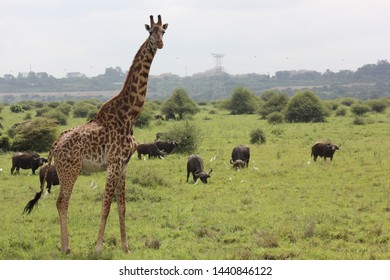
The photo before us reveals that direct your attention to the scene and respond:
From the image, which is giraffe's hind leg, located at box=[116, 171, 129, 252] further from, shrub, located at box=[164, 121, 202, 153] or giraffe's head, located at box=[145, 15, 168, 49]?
shrub, located at box=[164, 121, 202, 153]

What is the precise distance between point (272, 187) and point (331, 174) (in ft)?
12.6

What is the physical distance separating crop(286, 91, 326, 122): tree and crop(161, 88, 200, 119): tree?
12068mm

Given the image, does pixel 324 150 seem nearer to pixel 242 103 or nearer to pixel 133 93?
pixel 133 93

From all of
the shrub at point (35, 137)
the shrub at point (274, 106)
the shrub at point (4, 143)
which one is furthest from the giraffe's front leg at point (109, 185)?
the shrub at point (274, 106)

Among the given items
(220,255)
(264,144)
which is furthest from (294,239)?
(264,144)

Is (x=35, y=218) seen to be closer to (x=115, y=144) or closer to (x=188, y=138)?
(x=115, y=144)

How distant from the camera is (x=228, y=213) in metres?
14.1

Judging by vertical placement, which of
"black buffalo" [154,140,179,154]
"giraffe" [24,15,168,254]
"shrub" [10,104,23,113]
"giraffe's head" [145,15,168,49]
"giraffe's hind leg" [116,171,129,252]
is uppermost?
"giraffe's head" [145,15,168,49]

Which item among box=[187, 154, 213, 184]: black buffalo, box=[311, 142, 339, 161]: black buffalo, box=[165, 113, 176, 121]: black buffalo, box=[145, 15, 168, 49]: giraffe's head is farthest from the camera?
box=[165, 113, 176, 121]: black buffalo

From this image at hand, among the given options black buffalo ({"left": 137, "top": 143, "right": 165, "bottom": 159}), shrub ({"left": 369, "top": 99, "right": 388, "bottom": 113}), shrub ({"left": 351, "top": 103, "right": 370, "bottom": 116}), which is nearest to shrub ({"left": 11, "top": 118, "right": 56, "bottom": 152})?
black buffalo ({"left": 137, "top": 143, "right": 165, "bottom": 159})

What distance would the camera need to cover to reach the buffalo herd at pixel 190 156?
775 inches

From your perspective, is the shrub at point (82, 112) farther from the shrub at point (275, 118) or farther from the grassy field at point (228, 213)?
the grassy field at point (228, 213)

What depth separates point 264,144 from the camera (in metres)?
32.0

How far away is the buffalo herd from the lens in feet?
64.6
